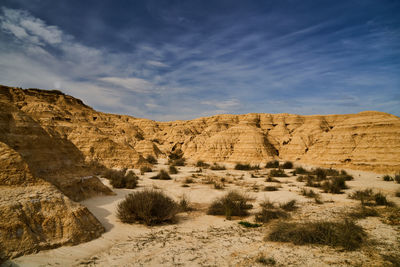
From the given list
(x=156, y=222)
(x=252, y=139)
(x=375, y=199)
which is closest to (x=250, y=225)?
(x=156, y=222)

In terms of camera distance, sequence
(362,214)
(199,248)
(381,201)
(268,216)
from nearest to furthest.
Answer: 1. (199,248)
2. (268,216)
3. (362,214)
4. (381,201)

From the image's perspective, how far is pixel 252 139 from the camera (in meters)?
33.6

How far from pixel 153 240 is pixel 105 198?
13.8ft

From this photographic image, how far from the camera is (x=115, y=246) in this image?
15.2ft

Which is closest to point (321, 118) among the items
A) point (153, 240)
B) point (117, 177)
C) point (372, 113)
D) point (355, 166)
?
point (372, 113)

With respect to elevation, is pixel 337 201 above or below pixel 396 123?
below

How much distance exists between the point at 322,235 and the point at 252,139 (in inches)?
1142

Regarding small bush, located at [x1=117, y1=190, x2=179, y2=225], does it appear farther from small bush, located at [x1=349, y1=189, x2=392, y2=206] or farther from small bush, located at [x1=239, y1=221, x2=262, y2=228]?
small bush, located at [x1=349, y1=189, x2=392, y2=206]

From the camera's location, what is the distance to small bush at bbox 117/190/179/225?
20.1 feet

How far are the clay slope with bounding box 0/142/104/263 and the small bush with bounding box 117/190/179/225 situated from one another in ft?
3.37

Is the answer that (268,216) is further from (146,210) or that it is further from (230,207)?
(146,210)

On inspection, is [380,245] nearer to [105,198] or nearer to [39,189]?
[39,189]

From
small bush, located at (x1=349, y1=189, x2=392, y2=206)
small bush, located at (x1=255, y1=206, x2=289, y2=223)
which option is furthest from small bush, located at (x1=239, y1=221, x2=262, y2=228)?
small bush, located at (x1=349, y1=189, x2=392, y2=206)

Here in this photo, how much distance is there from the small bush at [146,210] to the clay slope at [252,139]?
7.56 metres
